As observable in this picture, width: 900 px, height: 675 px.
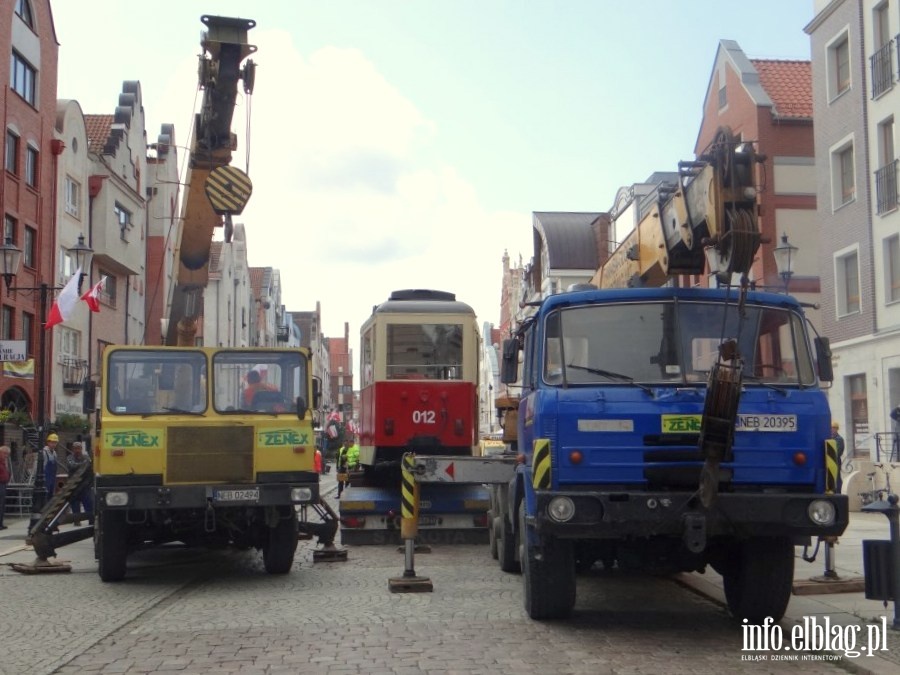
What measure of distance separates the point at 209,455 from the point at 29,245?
78.6 ft

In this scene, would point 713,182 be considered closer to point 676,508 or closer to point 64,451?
point 676,508

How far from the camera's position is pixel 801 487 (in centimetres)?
877

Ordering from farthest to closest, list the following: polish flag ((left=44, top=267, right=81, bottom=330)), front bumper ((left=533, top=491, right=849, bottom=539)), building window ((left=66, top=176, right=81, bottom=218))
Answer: building window ((left=66, top=176, right=81, bottom=218)), polish flag ((left=44, top=267, right=81, bottom=330)), front bumper ((left=533, top=491, right=849, bottom=539))

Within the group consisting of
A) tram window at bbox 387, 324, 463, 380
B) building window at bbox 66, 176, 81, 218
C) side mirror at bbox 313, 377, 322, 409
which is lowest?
side mirror at bbox 313, 377, 322, 409

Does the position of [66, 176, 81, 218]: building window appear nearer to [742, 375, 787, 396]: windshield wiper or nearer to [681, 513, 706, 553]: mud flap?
[742, 375, 787, 396]: windshield wiper

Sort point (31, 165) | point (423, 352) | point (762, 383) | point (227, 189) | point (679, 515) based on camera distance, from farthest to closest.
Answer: point (31, 165) → point (423, 352) → point (227, 189) → point (762, 383) → point (679, 515)

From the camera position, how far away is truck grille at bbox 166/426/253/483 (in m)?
12.8

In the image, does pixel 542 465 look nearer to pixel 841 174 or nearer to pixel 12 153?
pixel 841 174

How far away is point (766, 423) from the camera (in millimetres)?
8750

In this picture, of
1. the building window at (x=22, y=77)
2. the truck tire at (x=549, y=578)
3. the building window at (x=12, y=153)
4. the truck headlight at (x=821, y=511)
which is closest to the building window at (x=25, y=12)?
the building window at (x=22, y=77)

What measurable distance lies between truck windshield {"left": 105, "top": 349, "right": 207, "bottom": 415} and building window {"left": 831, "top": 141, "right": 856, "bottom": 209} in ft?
66.3

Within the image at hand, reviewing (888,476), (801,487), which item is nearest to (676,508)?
(801,487)

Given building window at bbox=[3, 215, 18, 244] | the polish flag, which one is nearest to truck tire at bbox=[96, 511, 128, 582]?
the polish flag

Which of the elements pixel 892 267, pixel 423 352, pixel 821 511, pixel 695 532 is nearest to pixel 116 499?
pixel 423 352
